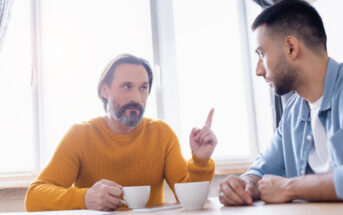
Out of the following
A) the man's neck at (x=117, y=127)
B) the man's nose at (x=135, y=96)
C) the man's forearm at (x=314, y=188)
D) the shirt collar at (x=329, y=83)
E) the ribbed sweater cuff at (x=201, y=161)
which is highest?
the man's nose at (x=135, y=96)

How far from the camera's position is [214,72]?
2881 millimetres

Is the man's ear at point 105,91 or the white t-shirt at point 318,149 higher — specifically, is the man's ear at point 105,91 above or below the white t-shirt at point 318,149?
above

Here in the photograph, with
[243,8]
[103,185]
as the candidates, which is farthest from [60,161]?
[243,8]

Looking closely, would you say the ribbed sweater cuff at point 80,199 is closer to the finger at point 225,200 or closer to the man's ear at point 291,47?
the finger at point 225,200

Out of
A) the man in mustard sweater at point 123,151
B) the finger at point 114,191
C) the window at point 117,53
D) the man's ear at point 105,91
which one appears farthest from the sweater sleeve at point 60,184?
the window at point 117,53

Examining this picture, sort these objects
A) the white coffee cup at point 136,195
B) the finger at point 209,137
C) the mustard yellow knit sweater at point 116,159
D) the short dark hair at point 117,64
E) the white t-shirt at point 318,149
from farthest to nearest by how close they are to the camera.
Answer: the short dark hair at point 117,64
the mustard yellow knit sweater at point 116,159
the finger at point 209,137
the white t-shirt at point 318,149
the white coffee cup at point 136,195

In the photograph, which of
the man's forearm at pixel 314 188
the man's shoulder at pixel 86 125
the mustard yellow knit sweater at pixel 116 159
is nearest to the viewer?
the man's forearm at pixel 314 188

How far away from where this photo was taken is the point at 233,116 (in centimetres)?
284

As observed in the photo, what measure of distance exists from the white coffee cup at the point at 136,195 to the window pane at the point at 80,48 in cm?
171

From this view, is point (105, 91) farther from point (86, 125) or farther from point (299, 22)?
point (299, 22)

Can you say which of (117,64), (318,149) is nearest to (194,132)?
(318,149)

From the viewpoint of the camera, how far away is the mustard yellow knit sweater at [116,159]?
1717mm

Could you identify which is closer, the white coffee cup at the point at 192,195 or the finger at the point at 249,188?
the white coffee cup at the point at 192,195

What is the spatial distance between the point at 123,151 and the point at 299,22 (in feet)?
3.28
